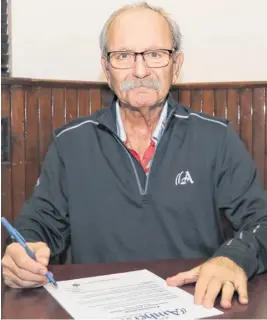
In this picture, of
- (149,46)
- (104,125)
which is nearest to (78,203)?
(104,125)

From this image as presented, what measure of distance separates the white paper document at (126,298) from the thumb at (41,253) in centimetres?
6

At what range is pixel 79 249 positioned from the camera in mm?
1745

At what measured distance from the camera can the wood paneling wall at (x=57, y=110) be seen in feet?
6.95

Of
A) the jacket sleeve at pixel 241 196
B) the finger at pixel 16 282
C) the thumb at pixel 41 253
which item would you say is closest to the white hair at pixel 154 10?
the jacket sleeve at pixel 241 196

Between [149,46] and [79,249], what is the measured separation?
2.45 feet

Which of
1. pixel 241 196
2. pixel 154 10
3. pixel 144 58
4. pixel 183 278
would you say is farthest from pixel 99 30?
pixel 183 278

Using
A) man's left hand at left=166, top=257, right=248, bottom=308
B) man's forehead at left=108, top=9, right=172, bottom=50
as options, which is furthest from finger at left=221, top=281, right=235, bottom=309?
man's forehead at left=108, top=9, right=172, bottom=50

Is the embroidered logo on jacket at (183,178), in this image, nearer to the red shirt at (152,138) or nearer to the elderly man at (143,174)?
the elderly man at (143,174)

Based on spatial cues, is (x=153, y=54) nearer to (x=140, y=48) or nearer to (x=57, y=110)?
(x=140, y=48)

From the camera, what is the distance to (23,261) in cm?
112

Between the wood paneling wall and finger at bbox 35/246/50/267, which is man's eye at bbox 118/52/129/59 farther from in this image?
finger at bbox 35/246/50/267

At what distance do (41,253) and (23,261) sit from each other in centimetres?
6

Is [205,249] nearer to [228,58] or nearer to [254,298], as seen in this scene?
[254,298]

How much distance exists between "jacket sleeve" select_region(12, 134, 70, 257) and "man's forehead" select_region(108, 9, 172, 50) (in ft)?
1.45
